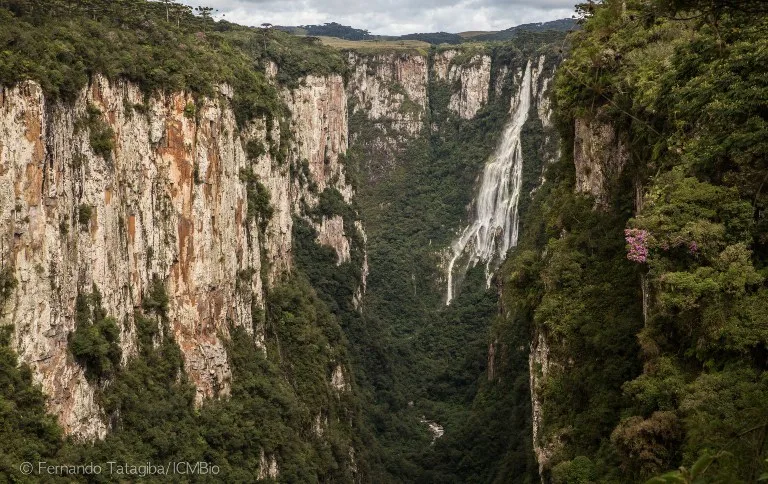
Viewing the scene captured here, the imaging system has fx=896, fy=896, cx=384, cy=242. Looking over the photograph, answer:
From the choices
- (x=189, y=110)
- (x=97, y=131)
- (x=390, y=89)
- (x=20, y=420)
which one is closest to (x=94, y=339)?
(x=20, y=420)

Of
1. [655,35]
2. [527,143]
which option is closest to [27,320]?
[655,35]

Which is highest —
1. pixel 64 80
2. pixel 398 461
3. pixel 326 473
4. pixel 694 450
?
pixel 64 80

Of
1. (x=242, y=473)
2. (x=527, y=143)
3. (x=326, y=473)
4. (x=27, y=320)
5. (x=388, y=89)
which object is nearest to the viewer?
(x=27, y=320)

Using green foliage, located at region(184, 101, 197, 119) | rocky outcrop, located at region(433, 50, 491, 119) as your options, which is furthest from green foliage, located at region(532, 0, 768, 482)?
rocky outcrop, located at region(433, 50, 491, 119)

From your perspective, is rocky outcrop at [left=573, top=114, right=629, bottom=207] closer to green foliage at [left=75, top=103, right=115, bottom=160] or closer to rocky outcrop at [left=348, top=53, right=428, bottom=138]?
green foliage at [left=75, top=103, right=115, bottom=160]

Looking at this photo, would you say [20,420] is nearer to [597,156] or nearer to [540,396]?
[540,396]

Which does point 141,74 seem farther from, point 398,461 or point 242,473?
point 398,461
